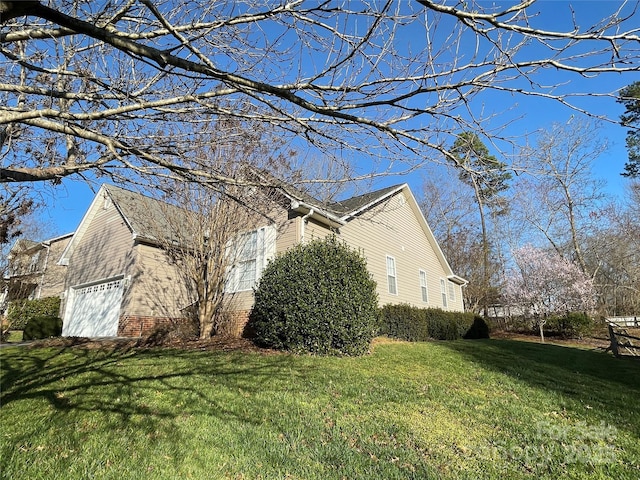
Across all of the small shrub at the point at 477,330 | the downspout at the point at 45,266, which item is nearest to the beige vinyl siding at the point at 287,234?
the small shrub at the point at 477,330

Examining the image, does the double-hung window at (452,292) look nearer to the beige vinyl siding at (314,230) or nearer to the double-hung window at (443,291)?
the double-hung window at (443,291)

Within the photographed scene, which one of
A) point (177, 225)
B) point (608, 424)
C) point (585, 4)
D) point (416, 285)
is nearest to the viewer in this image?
point (585, 4)

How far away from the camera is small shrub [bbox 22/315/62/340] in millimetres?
13664

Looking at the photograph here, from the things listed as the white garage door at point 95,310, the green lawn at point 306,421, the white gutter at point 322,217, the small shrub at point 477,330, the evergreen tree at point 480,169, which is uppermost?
the white gutter at point 322,217

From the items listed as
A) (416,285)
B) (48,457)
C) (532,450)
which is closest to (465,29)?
(532,450)

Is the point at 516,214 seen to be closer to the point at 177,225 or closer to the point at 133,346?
Answer: the point at 177,225

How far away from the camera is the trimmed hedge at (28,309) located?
17062 millimetres

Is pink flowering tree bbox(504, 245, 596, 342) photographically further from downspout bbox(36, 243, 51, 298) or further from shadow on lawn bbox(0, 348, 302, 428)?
downspout bbox(36, 243, 51, 298)

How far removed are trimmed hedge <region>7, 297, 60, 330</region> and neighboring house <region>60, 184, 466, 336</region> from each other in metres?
2.21

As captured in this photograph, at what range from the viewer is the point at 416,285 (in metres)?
16.4

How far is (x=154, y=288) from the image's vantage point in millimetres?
12984

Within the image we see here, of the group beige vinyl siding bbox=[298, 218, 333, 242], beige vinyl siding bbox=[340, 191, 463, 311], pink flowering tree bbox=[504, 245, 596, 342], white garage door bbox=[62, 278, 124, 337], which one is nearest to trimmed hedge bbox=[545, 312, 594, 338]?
pink flowering tree bbox=[504, 245, 596, 342]

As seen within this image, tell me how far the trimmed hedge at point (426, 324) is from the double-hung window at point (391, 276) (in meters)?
1.32

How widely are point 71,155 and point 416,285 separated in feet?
46.9
